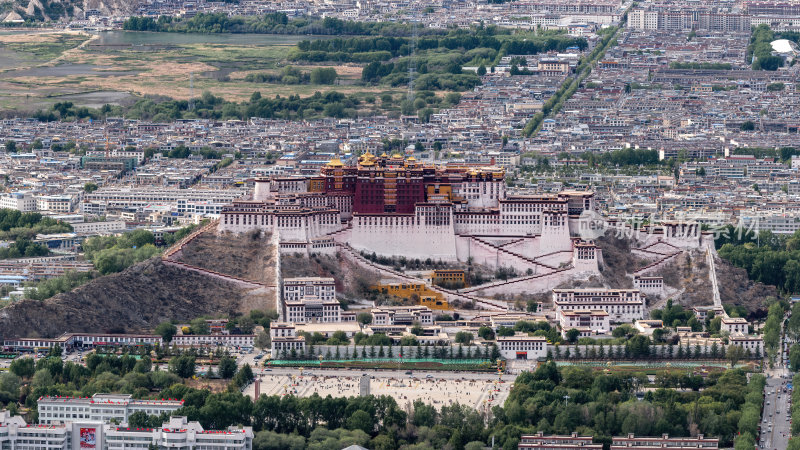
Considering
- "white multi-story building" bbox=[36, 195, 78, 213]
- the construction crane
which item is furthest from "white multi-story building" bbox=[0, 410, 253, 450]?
the construction crane

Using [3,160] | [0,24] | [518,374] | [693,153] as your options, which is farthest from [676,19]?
[518,374]

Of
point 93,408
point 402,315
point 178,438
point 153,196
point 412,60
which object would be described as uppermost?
point 178,438

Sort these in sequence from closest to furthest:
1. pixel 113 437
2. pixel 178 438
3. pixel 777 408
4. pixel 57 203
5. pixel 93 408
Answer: pixel 178 438
pixel 113 437
pixel 93 408
pixel 777 408
pixel 57 203

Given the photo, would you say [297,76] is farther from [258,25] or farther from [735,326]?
[735,326]

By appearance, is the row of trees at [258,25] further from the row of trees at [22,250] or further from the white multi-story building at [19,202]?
the row of trees at [22,250]

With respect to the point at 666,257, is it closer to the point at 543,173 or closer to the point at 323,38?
the point at 543,173

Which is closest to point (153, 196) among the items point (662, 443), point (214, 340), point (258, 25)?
point (214, 340)
